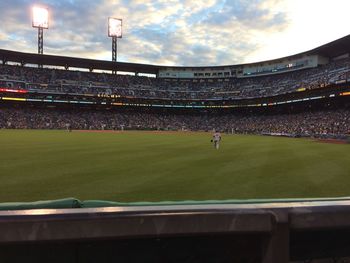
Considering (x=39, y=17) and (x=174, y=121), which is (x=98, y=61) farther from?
(x=174, y=121)

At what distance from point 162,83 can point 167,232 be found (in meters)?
103

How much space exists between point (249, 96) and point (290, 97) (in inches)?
619

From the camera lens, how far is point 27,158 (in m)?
17.8

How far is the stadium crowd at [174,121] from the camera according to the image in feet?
216

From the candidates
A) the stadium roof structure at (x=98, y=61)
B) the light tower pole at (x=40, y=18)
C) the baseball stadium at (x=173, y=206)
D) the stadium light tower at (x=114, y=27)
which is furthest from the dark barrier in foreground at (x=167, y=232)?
the stadium light tower at (x=114, y=27)

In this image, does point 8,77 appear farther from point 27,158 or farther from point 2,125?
point 27,158

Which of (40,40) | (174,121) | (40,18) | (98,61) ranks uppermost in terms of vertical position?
(40,18)

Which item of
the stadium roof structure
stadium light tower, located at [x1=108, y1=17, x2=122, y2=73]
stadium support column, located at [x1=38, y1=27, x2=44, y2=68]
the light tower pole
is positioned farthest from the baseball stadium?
stadium support column, located at [x1=38, y1=27, x2=44, y2=68]

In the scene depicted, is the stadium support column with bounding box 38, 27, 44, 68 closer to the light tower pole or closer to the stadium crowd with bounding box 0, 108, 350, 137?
the light tower pole

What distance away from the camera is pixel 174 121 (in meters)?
97.0

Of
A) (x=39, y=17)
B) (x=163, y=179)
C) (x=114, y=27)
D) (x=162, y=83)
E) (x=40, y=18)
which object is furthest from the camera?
(x=162, y=83)

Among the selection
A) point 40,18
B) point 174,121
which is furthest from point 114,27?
point 174,121

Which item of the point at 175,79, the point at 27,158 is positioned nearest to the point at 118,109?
the point at 175,79

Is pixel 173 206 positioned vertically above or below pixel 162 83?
below
